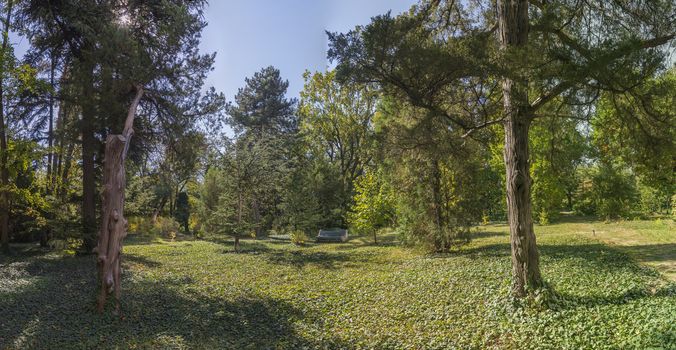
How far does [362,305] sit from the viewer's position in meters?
7.68

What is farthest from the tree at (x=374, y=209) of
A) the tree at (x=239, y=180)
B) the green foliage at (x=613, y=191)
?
the green foliage at (x=613, y=191)

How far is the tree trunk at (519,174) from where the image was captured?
6535mm

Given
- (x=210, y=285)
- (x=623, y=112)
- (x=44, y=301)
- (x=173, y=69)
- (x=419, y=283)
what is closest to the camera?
(x=623, y=112)

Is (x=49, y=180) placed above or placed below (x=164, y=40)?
below

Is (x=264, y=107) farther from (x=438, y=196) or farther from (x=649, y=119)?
(x=649, y=119)

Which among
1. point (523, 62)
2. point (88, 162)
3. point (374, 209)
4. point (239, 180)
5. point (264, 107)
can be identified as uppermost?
point (264, 107)

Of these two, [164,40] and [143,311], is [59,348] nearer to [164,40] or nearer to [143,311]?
[143,311]

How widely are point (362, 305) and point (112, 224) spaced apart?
500cm

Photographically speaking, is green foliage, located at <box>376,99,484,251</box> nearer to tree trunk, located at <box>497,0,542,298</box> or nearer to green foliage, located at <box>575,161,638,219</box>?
tree trunk, located at <box>497,0,542,298</box>

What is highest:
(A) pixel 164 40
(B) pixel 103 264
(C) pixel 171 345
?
(A) pixel 164 40

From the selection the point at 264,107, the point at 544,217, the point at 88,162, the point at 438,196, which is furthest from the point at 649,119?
the point at 264,107

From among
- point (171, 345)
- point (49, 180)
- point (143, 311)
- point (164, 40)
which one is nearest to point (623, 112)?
point (171, 345)

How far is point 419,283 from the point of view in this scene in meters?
8.77

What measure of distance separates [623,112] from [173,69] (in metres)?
12.2
